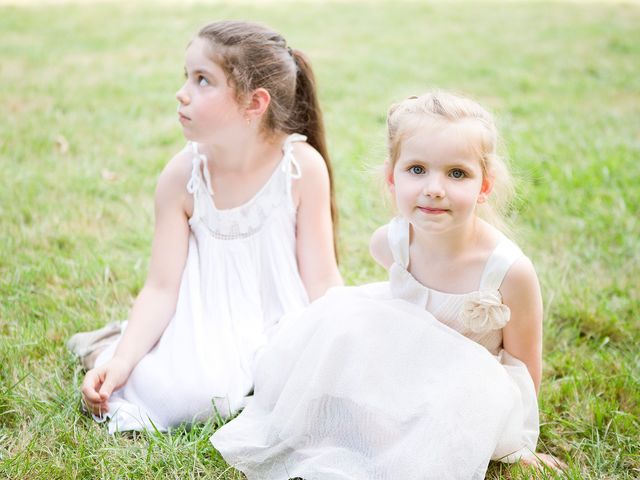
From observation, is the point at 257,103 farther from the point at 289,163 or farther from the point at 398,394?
the point at 398,394

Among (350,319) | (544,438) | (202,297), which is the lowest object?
(544,438)

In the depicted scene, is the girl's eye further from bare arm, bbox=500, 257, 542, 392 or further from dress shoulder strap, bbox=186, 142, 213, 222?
dress shoulder strap, bbox=186, 142, 213, 222

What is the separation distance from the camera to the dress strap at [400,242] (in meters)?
2.13

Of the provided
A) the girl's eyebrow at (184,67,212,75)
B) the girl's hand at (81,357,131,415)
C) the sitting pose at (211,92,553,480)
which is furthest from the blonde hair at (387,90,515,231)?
the girl's hand at (81,357,131,415)

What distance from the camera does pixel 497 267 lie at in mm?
1960

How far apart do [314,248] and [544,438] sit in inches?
37.0

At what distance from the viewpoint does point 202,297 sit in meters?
2.53

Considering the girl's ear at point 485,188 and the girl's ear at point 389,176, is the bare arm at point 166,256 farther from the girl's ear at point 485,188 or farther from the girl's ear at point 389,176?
the girl's ear at point 485,188

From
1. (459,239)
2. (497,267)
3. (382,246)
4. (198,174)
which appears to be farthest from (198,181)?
(497,267)

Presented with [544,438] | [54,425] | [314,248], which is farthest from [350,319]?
[54,425]

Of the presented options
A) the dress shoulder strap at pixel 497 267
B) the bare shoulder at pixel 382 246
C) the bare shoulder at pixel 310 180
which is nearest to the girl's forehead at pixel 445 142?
the dress shoulder strap at pixel 497 267

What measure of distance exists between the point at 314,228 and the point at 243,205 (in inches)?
9.9

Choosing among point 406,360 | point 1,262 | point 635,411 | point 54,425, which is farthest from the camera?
point 1,262

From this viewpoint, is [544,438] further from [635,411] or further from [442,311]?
[442,311]
